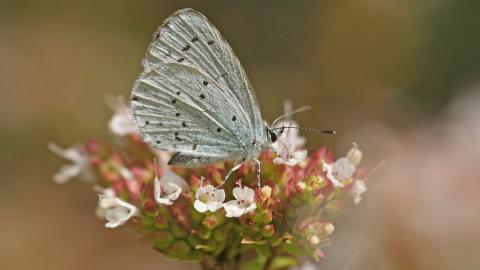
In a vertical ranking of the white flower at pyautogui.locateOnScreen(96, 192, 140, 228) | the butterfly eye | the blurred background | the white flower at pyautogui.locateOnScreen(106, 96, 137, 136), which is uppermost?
the blurred background

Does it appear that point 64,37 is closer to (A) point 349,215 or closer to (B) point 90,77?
(B) point 90,77

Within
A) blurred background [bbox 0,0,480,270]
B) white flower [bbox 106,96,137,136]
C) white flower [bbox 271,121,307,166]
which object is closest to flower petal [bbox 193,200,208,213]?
white flower [bbox 271,121,307,166]

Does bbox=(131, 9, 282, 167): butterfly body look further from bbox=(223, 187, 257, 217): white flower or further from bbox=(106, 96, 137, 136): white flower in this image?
bbox=(106, 96, 137, 136): white flower

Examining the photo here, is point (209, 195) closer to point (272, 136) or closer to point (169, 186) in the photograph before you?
point (169, 186)

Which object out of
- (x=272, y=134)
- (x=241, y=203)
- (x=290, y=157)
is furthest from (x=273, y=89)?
(x=241, y=203)

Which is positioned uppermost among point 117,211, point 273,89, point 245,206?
point 273,89

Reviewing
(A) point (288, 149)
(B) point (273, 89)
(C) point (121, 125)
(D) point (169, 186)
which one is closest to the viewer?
(D) point (169, 186)

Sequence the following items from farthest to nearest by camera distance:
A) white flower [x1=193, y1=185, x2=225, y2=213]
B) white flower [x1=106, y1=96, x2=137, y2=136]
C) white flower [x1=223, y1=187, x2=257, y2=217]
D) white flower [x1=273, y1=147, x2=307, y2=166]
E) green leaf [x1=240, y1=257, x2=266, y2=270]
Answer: white flower [x1=106, y1=96, x2=137, y2=136]
green leaf [x1=240, y1=257, x2=266, y2=270]
white flower [x1=273, y1=147, x2=307, y2=166]
white flower [x1=193, y1=185, x2=225, y2=213]
white flower [x1=223, y1=187, x2=257, y2=217]

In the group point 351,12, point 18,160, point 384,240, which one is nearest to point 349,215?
point 384,240
